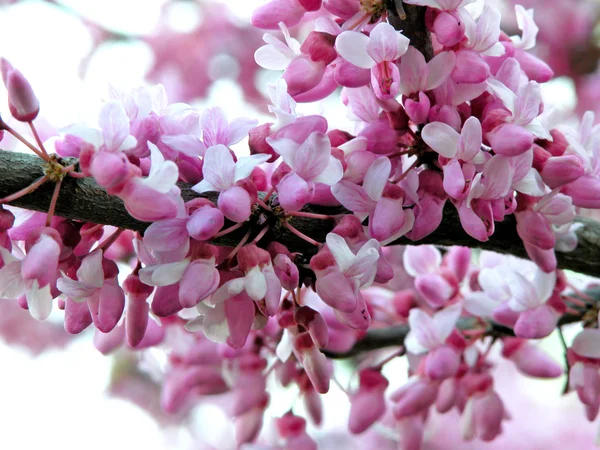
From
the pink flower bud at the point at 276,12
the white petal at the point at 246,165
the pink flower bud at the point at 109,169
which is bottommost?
the white petal at the point at 246,165

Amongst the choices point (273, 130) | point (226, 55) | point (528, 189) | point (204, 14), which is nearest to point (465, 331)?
point (528, 189)

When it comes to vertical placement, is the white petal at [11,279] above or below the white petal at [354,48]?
below

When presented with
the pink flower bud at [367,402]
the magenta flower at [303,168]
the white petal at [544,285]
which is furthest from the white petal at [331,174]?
the pink flower bud at [367,402]

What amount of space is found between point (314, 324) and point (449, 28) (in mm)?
269

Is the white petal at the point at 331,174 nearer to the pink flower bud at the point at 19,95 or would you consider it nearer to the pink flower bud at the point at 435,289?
the pink flower bud at the point at 19,95

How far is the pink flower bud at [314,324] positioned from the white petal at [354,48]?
0.71ft

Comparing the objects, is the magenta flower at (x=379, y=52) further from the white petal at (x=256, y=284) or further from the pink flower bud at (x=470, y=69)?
the white petal at (x=256, y=284)

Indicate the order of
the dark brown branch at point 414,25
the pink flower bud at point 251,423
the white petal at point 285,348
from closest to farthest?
the dark brown branch at point 414,25 < the white petal at point 285,348 < the pink flower bud at point 251,423

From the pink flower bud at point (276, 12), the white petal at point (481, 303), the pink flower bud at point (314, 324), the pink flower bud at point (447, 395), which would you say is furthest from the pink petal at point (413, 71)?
the pink flower bud at point (447, 395)

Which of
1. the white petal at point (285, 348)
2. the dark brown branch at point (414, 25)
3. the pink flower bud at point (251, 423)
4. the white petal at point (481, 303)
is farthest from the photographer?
the pink flower bud at point (251, 423)

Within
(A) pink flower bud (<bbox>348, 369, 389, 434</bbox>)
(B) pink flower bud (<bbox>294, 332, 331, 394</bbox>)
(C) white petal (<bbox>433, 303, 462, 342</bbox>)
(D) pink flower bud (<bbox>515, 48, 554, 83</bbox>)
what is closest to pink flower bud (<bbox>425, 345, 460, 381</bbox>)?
(C) white petal (<bbox>433, 303, 462, 342</bbox>)

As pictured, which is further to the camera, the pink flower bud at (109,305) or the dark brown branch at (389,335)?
the dark brown branch at (389,335)

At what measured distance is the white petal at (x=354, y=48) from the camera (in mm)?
519

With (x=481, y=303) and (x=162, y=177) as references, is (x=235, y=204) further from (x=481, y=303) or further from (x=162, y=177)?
(x=481, y=303)
